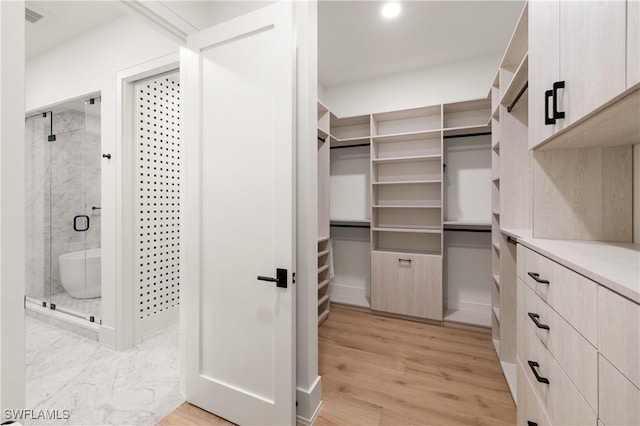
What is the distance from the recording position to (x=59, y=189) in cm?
291

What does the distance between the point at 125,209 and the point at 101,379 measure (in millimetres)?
1306

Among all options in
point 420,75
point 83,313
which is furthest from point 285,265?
point 420,75

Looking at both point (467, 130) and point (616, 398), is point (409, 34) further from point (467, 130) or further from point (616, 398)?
point (616, 398)

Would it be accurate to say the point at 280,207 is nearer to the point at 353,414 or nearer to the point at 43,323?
the point at 353,414

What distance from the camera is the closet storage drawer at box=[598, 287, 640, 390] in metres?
0.56

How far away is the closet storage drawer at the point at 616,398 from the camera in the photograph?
0.56 metres

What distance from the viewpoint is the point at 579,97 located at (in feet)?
3.02

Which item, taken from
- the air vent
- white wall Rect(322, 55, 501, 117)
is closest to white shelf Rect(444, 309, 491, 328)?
white wall Rect(322, 55, 501, 117)

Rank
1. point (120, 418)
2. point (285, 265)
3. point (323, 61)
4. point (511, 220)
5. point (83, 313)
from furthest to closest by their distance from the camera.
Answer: point (323, 61)
point (83, 313)
point (511, 220)
point (120, 418)
point (285, 265)

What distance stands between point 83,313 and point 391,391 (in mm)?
2970

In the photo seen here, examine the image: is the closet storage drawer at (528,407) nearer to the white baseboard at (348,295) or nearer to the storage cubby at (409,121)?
the white baseboard at (348,295)

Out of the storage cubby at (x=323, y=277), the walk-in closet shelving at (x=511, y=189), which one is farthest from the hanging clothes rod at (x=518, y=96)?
the storage cubby at (x=323, y=277)

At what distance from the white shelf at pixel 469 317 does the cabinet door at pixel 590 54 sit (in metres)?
2.45

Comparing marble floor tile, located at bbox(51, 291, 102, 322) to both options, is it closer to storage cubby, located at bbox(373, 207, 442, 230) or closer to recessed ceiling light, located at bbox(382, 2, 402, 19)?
storage cubby, located at bbox(373, 207, 442, 230)
